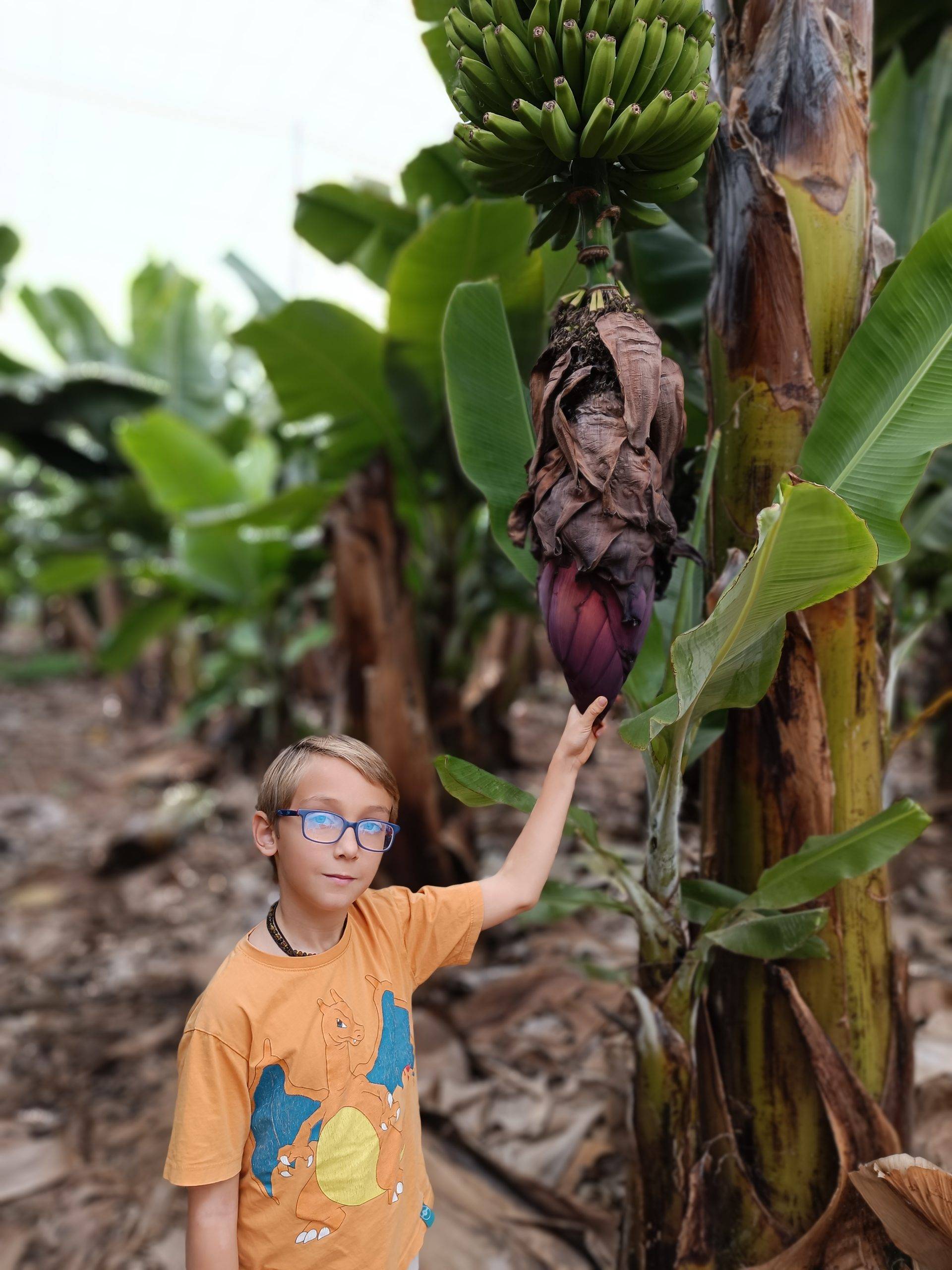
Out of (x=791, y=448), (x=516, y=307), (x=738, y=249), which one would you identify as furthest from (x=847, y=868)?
(x=516, y=307)

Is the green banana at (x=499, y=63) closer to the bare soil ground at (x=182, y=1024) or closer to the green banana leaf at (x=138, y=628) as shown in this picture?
the bare soil ground at (x=182, y=1024)

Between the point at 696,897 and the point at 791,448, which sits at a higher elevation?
the point at 791,448

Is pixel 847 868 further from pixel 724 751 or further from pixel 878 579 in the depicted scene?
pixel 878 579

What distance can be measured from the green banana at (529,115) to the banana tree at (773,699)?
0.05 metres

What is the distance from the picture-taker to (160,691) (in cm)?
627

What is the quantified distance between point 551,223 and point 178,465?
232 cm

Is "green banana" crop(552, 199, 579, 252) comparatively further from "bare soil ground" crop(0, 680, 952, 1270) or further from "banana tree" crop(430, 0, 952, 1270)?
"bare soil ground" crop(0, 680, 952, 1270)

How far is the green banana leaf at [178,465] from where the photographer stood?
2.91 meters

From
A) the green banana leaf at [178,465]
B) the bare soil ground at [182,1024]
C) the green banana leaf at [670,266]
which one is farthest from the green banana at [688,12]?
the green banana leaf at [178,465]

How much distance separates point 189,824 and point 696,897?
3.07 m

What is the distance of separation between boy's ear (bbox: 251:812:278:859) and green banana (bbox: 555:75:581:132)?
698mm

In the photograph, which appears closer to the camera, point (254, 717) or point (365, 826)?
point (365, 826)

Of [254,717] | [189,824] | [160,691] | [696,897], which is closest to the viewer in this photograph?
[696,897]

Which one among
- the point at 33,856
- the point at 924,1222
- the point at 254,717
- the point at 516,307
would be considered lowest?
the point at 33,856
